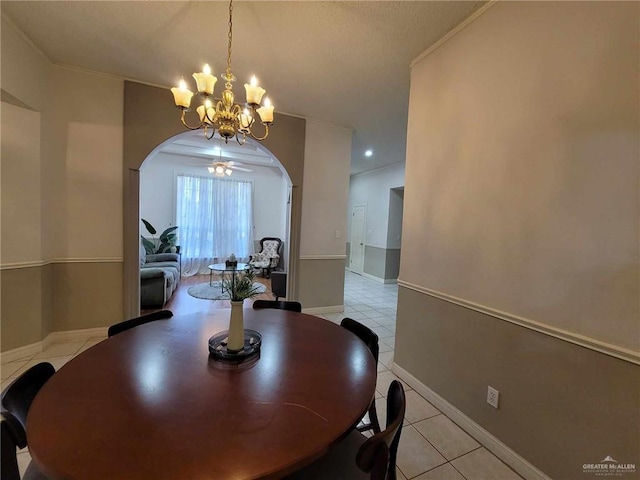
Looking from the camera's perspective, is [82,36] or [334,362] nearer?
[334,362]

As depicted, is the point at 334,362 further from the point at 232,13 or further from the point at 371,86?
the point at 371,86

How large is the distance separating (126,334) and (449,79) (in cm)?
281

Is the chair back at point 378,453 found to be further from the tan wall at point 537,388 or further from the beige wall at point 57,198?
the beige wall at point 57,198

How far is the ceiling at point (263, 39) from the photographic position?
6.30 ft

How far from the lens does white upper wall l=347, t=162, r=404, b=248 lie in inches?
246

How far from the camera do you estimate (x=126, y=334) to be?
150cm

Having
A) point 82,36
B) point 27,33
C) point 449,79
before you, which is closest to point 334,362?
point 449,79

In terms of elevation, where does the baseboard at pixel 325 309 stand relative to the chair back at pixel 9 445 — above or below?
below

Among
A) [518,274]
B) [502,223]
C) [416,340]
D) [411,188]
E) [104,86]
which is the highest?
[104,86]

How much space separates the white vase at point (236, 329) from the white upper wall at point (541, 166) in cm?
155

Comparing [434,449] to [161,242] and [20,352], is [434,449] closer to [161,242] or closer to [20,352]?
[20,352]

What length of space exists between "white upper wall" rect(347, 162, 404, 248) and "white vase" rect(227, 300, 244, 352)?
5.38m

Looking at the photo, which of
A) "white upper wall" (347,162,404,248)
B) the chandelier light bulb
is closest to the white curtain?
"white upper wall" (347,162,404,248)

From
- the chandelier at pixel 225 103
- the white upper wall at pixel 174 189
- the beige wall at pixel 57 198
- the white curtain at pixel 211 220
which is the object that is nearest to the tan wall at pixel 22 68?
the beige wall at pixel 57 198
